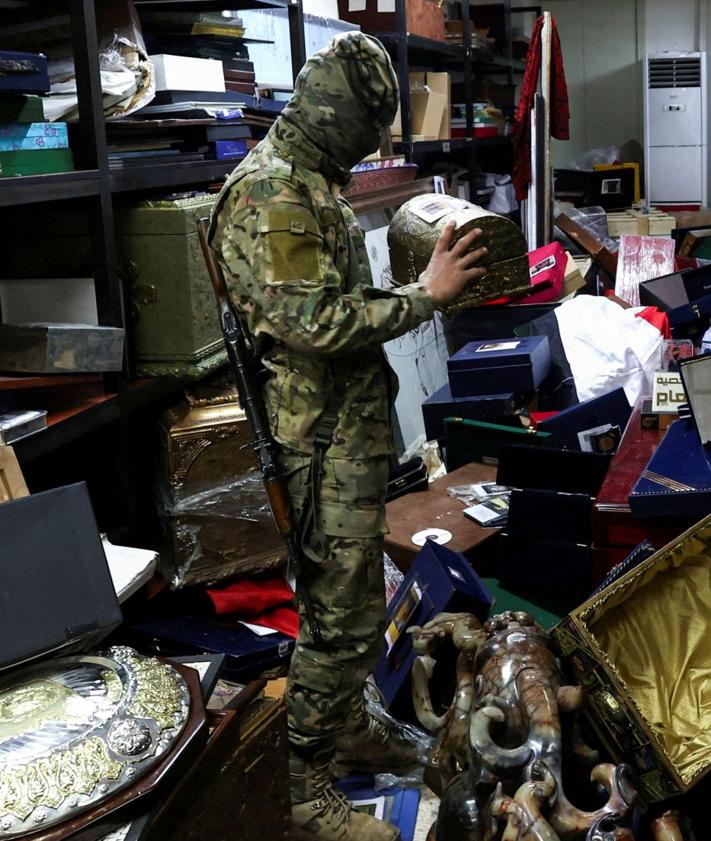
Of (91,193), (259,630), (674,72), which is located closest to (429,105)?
(674,72)

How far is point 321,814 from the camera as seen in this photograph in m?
1.89

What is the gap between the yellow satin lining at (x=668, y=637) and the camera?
1769mm

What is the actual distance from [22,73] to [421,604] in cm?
136

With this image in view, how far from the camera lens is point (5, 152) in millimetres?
1906

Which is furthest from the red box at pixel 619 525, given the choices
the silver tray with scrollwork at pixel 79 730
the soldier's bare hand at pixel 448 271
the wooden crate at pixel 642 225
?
the wooden crate at pixel 642 225

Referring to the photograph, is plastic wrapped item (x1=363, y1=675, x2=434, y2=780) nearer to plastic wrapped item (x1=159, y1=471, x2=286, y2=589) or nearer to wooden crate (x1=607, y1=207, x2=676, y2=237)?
plastic wrapped item (x1=159, y1=471, x2=286, y2=589)

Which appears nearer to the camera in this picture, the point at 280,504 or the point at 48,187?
the point at 280,504

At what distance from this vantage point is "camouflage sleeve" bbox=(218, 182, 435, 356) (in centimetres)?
167

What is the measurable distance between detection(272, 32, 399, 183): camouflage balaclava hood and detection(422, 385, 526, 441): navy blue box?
157 cm

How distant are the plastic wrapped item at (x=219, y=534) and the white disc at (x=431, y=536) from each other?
0.35 meters

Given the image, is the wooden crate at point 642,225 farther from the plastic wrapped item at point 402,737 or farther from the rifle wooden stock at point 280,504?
the rifle wooden stock at point 280,504

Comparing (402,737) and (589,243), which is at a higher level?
(589,243)

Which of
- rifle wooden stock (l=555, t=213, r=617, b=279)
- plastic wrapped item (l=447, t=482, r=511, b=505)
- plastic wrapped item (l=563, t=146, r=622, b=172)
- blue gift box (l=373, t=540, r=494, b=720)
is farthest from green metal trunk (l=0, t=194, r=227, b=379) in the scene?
plastic wrapped item (l=563, t=146, r=622, b=172)

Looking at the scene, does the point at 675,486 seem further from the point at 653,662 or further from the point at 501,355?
the point at 501,355
